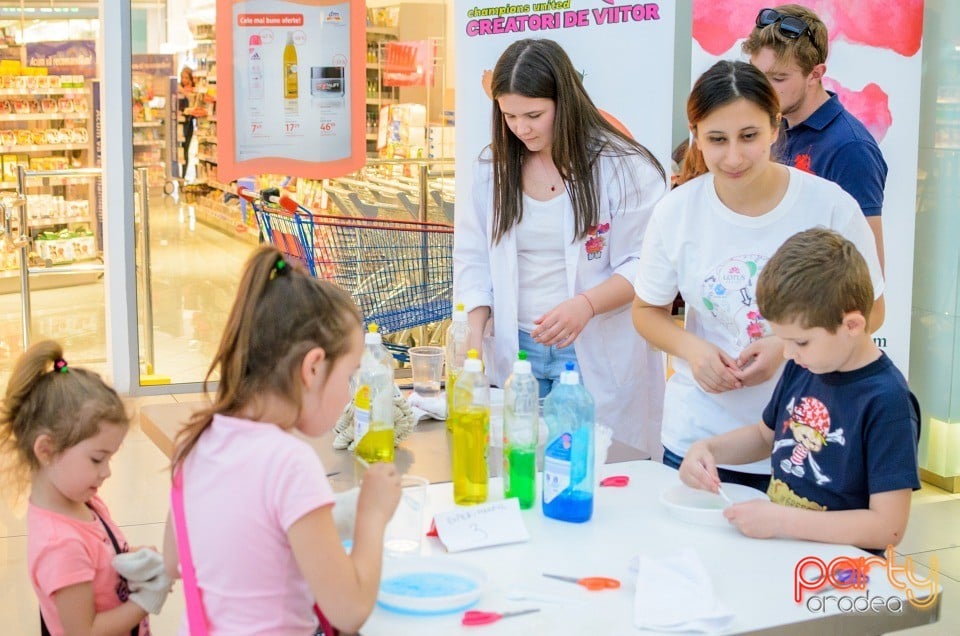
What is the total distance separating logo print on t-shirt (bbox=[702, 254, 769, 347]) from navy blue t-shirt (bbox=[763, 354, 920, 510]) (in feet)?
0.79

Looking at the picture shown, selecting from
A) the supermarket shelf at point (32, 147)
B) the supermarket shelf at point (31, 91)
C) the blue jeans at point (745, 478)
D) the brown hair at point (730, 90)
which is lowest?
the blue jeans at point (745, 478)

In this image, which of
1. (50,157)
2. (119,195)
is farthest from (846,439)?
(50,157)

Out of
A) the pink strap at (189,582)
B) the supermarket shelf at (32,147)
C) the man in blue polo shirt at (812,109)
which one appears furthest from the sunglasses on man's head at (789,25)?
the supermarket shelf at (32,147)

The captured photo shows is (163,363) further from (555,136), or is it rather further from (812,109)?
(812,109)

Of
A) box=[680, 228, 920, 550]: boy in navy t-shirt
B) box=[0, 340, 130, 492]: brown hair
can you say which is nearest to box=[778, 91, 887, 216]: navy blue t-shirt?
box=[680, 228, 920, 550]: boy in navy t-shirt

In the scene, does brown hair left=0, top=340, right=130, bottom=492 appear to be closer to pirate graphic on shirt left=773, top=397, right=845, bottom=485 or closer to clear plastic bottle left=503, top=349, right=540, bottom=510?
clear plastic bottle left=503, top=349, right=540, bottom=510

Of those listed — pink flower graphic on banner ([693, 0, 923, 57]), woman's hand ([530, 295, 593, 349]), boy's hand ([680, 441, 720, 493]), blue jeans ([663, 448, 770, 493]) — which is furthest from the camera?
pink flower graphic on banner ([693, 0, 923, 57])

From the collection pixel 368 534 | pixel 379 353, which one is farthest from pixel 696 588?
pixel 379 353

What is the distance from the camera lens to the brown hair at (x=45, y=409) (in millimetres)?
2166

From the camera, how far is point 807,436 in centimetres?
223

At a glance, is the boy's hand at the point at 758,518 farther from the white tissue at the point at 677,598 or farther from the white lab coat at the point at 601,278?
the white lab coat at the point at 601,278

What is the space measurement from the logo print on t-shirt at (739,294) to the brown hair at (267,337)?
107cm

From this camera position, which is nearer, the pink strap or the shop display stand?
the pink strap

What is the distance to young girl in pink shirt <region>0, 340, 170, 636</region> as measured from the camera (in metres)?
2.10
